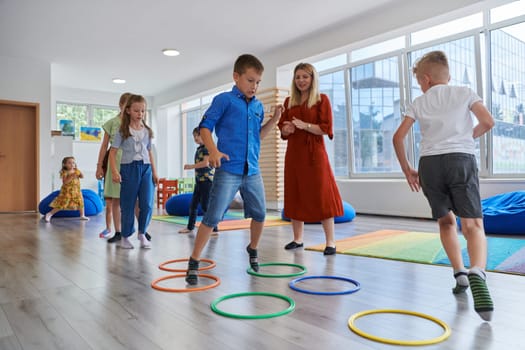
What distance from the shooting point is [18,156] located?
7.57 metres

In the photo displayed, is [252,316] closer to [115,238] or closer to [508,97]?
[115,238]

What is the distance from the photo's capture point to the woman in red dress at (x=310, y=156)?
300 cm

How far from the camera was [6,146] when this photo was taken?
748 cm

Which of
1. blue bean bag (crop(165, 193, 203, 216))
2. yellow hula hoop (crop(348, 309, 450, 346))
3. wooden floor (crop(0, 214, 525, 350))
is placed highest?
blue bean bag (crop(165, 193, 203, 216))

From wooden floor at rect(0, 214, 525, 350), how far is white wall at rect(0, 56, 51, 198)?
509 cm

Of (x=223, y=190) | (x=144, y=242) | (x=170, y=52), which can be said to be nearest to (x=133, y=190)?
(x=144, y=242)

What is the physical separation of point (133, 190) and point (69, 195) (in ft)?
10.2

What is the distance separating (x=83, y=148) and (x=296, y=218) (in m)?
8.54

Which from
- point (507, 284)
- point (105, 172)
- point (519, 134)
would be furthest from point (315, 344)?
point (519, 134)

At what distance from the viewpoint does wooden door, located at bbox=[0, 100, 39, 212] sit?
7.46 metres

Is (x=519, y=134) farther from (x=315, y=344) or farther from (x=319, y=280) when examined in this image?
(x=315, y=344)

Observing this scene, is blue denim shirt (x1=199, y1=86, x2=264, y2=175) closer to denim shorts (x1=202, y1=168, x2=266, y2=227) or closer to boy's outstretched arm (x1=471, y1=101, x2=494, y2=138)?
denim shorts (x1=202, y1=168, x2=266, y2=227)

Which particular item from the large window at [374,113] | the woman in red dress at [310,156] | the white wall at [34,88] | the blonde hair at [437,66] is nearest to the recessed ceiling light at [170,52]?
the white wall at [34,88]

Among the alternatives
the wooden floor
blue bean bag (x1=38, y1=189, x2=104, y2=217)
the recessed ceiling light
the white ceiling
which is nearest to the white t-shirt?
the wooden floor
